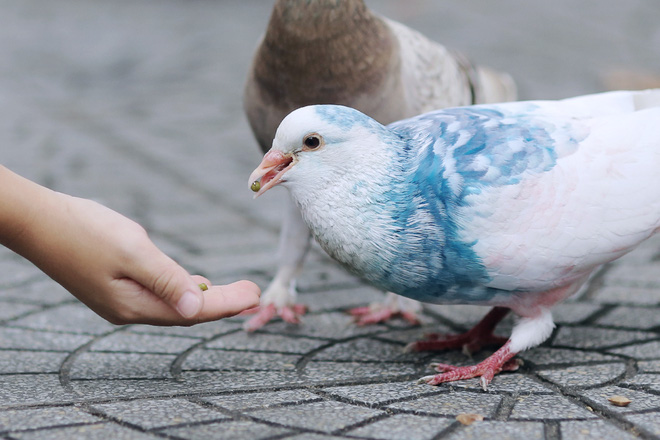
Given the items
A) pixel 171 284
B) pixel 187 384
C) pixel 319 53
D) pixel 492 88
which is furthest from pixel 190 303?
pixel 492 88

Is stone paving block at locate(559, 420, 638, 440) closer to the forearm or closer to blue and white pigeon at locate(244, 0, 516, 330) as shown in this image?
blue and white pigeon at locate(244, 0, 516, 330)

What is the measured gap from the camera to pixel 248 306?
7.70 ft

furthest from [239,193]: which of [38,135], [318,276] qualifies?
[38,135]

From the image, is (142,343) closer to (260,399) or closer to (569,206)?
(260,399)

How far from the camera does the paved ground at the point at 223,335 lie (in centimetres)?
224

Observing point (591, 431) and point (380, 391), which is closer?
point (591, 431)

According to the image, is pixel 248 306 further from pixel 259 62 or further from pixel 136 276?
pixel 259 62

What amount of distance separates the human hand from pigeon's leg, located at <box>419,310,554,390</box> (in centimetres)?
77

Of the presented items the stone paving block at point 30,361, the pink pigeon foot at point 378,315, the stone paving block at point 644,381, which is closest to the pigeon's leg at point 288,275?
the pink pigeon foot at point 378,315

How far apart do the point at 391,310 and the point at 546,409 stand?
1150 millimetres

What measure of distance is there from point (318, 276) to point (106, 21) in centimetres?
754

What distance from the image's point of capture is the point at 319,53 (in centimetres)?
298

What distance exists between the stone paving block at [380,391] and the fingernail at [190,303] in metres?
0.54

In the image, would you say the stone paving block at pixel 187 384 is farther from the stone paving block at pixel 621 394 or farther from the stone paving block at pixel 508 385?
the stone paving block at pixel 621 394
